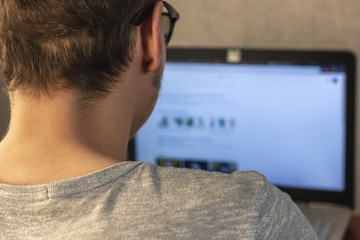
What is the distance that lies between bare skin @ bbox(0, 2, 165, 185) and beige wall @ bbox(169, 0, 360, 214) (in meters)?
0.74

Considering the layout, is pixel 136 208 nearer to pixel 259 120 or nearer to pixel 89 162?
pixel 89 162

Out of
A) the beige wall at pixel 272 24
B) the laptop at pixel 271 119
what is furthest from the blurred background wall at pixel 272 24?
the laptop at pixel 271 119

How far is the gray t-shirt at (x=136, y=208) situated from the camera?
20.5 inches

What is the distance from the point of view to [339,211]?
47.0 inches

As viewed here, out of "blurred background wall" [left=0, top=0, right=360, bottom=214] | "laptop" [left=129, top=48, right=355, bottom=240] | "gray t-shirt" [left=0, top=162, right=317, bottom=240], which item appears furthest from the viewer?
"blurred background wall" [left=0, top=0, right=360, bottom=214]

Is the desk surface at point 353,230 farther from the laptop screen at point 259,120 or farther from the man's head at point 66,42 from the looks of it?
the man's head at point 66,42

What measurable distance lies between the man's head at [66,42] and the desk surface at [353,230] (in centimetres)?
78

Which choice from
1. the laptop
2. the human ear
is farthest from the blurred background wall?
the human ear

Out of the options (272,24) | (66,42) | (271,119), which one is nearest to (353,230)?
(271,119)

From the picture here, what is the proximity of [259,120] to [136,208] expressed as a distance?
2.23 feet

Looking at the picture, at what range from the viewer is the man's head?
55 cm

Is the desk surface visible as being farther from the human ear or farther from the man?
the human ear

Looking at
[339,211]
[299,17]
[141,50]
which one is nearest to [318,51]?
[299,17]

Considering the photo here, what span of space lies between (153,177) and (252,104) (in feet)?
2.10
